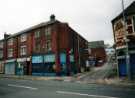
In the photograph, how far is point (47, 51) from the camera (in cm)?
3681

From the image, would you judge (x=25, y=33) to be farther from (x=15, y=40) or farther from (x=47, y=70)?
(x=47, y=70)

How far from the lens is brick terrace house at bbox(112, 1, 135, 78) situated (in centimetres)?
2430

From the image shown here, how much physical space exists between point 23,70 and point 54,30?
12027mm

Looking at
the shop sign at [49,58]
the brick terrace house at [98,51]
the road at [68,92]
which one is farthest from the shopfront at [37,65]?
the brick terrace house at [98,51]

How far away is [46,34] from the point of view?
37.8 metres

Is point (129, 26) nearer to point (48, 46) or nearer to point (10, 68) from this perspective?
point (48, 46)

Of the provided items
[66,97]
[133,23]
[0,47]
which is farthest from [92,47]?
[66,97]

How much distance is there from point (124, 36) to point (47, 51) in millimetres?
16500

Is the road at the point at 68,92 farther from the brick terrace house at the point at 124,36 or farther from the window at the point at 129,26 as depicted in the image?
the window at the point at 129,26

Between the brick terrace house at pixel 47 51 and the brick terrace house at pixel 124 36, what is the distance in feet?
38.4

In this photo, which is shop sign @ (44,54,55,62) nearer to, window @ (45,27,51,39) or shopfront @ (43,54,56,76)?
shopfront @ (43,54,56,76)

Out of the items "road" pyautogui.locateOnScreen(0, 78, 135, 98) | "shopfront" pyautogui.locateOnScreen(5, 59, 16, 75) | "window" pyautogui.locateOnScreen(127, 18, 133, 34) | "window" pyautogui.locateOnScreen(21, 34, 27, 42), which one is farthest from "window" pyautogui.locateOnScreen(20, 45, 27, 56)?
"road" pyautogui.locateOnScreen(0, 78, 135, 98)

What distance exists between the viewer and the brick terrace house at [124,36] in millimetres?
24297

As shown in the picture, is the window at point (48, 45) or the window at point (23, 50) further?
the window at point (23, 50)
